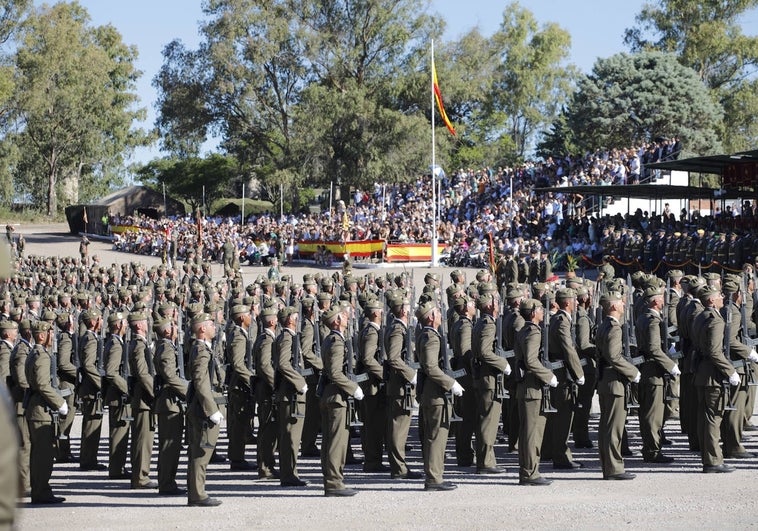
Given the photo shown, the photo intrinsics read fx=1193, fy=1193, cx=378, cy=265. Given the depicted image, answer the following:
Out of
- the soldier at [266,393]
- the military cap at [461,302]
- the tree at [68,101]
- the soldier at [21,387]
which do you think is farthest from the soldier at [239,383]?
the tree at [68,101]

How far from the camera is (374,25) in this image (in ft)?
187

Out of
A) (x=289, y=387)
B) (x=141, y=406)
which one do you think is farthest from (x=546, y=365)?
(x=141, y=406)

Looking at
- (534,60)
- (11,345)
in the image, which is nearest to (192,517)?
(11,345)

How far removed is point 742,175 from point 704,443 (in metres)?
22.4

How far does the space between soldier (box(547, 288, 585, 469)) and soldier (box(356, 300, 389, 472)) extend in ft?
4.76

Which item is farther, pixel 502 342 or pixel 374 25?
pixel 374 25

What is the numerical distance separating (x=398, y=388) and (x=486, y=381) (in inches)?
29.7

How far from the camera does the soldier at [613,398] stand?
955cm

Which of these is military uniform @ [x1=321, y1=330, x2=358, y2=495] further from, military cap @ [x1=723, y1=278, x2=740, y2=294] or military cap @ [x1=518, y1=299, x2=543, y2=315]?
military cap @ [x1=723, y1=278, x2=740, y2=294]

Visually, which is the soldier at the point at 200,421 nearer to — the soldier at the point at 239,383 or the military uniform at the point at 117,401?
the soldier at the point at 239,383

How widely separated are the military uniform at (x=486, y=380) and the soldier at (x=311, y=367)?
135cm

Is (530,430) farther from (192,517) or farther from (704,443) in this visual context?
(192,517)

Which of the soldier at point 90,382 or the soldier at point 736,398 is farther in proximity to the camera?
the soldier at point 90,382

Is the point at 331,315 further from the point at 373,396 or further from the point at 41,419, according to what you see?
the point at 41,419
